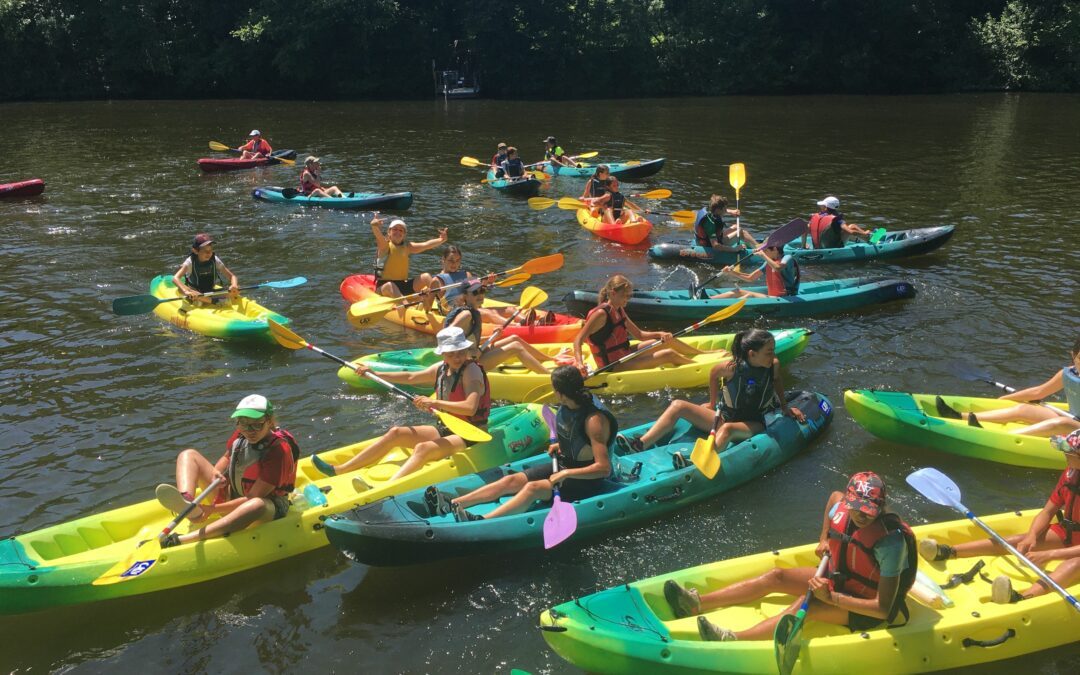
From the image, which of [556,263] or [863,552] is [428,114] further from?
[863,552]

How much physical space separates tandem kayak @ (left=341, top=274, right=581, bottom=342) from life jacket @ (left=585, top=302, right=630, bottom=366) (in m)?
1.17

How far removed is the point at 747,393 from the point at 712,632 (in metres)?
2.63

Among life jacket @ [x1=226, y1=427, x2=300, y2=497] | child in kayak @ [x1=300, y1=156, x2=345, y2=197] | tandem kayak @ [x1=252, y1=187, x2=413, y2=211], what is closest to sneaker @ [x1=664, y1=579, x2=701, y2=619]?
life jacket @ [x1=226, y1=427, x2=300, y2=497]

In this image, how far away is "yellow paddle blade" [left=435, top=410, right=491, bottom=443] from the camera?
679 centimetres

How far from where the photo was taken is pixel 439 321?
1066cm

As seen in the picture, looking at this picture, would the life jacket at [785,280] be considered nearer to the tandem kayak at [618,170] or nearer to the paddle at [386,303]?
the paddle at [386,303]

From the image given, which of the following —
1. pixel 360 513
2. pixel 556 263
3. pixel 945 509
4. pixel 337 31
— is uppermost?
pixel 337 31

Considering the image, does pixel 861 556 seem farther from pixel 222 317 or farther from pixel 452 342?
pixel 222 317

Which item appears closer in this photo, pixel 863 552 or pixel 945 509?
pixel 863 552

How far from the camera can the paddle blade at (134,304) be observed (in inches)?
411

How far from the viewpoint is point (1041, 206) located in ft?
55.2

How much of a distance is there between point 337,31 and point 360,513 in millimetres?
35856

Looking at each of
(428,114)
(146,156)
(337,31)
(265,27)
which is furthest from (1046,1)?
(146,156)

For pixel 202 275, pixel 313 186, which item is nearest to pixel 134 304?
pixel 202 275
